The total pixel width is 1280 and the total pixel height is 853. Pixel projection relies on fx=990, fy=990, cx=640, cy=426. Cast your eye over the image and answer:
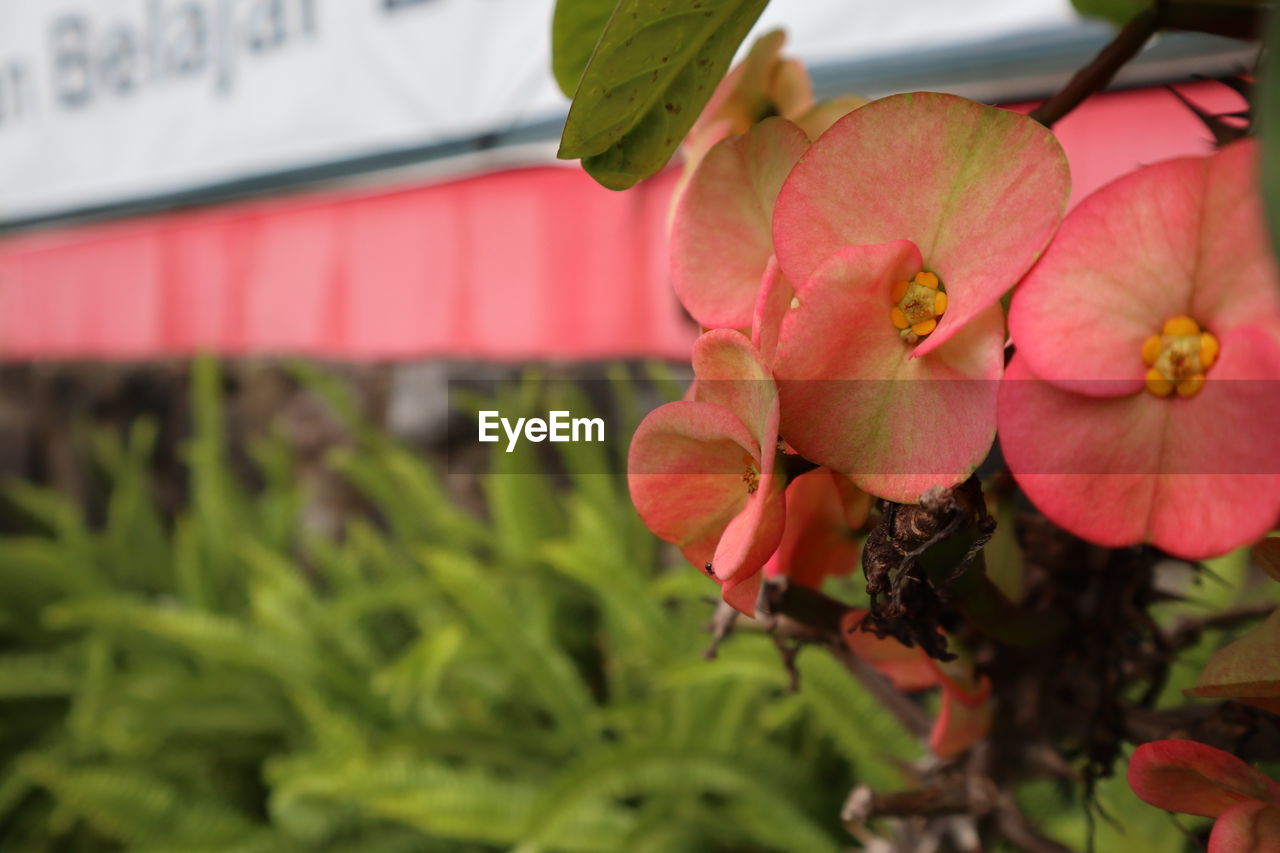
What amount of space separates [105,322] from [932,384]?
2467mm

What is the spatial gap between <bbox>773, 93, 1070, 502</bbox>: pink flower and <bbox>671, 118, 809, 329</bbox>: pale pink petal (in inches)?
1.1

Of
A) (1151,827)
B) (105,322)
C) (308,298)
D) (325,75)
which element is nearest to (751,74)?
(1151,827)

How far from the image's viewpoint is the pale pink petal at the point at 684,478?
0.16m

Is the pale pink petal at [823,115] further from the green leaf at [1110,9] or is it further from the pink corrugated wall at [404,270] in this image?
the pink corrugated wall at [404,270]

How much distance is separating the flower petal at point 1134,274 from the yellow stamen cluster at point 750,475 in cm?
4

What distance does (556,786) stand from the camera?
32.2 inches

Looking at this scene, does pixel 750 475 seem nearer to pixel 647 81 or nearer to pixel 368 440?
pixel 647 81

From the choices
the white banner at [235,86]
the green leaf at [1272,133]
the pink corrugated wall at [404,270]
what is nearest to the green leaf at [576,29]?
the green leaf at [1272,133]

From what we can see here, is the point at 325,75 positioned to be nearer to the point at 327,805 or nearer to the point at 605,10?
the point at 327,805

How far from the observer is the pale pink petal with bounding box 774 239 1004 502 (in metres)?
0.14

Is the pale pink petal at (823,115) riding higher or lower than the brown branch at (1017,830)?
higher

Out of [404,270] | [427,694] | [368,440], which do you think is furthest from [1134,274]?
[404,270]

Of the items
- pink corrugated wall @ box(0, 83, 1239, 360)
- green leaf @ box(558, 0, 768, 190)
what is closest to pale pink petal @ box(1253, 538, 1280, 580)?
green leaf @ box(558, 0, 768, 190)

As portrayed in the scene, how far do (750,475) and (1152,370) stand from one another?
0.06m
